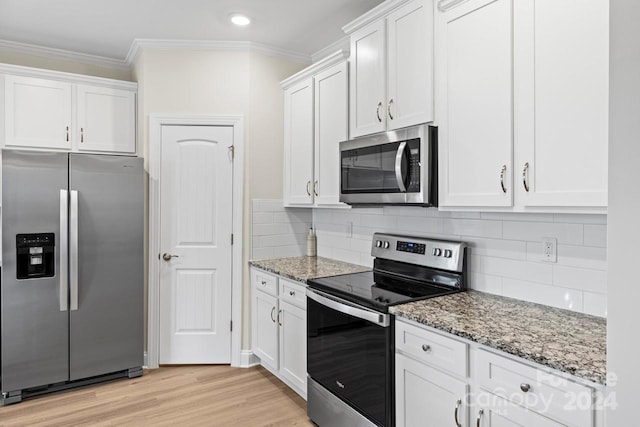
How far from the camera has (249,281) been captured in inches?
134

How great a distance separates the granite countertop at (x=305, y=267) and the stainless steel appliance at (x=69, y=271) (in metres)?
1.01

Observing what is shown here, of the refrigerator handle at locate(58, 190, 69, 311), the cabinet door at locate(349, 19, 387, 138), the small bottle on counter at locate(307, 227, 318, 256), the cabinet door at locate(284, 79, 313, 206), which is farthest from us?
the small bottle on counter at locate(307, 227, 318, 256)

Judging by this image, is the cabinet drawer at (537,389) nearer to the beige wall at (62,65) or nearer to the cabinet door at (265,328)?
the cabinet door at (265,328)

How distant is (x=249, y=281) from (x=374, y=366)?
1.68m

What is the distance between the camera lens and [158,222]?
10.8 ft

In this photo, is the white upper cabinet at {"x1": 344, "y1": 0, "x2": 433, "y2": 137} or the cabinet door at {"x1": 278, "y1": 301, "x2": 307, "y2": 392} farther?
the cabinet door at {"x1": 278, "y1": 301, "x2": 307, "y2": 392}

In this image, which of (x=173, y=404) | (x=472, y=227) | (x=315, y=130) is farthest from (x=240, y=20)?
(x=173, y=404)

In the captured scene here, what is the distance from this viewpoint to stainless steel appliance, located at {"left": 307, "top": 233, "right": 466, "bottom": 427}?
6.33 feet

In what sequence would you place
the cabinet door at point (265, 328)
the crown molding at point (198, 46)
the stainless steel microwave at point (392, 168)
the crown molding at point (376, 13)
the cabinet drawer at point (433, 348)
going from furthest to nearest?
1. the crown molding at point (198, 46)
2. the cabinet door at point (265, 328)
3. the crown molding at point (376, 13)
4. the stainless steel microwave at point (392, 168)
5. the cabinet drawer at point (433, 348)

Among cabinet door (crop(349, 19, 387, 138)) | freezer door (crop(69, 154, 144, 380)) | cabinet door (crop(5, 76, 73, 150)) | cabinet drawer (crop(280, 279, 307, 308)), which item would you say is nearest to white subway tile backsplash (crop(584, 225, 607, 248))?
cabinet door (crop(349, 19, 387, 138))

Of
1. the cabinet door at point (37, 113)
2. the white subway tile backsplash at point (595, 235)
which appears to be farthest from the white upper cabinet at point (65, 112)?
the white subway tile backsplash at point (595, 235)

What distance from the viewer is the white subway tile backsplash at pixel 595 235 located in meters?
1.68

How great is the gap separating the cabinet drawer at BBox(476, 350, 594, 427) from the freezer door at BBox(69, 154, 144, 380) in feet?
8.47

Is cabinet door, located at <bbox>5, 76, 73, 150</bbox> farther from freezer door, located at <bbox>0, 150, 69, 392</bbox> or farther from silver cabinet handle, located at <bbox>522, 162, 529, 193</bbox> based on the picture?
silver cabinet handle, located at <bbox>522, 162, 529, 193</bbox>
